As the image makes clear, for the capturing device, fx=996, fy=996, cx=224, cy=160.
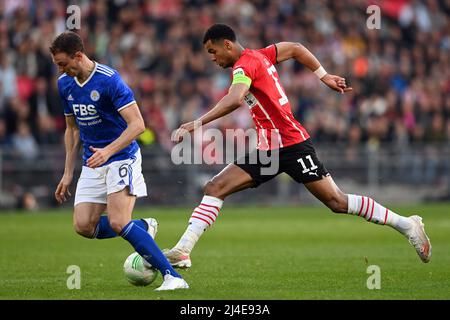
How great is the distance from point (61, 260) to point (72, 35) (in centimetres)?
438

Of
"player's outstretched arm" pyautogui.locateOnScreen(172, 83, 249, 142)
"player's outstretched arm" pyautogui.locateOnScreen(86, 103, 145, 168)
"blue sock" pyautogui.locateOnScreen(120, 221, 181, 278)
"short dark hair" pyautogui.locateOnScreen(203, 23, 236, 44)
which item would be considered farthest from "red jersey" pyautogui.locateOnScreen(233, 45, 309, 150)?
"blue sock" pyautogui.locateOnScreen(120, 221, 181, 278)

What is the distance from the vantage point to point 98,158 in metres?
8.98

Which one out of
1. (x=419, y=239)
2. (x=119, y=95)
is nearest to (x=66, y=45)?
(x=119, y=95)

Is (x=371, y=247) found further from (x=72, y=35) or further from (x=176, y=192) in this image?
(x=176, y=192)

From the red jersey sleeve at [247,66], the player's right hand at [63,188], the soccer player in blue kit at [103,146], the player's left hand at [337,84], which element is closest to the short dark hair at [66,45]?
the soccer player in blue kit at [103,146]

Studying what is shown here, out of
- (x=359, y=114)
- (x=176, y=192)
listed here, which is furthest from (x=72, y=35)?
(x=359, y=114)

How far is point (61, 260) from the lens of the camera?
12945 millimetres

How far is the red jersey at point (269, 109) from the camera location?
34.0ft

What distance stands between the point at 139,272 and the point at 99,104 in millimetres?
1688

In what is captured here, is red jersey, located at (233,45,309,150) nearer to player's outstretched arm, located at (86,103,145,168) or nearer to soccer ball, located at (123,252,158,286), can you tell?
player's outstretched arm, located at (86,103,145,168)

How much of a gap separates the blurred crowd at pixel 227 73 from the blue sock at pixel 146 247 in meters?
13.6

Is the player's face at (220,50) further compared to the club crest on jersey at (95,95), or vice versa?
the player's face at (220,50)

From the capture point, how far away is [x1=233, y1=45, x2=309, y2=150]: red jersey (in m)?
10.4

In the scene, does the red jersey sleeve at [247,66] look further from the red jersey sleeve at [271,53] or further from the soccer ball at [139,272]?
the soccer ball at [139,272]
